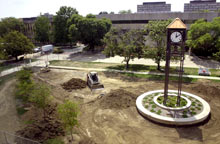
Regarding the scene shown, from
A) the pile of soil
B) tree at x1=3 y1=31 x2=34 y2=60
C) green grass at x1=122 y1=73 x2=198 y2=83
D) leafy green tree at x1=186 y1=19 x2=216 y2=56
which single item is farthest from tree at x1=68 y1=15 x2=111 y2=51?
the pile of soil

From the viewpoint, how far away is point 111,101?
2127cm

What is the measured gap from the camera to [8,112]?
1983cm

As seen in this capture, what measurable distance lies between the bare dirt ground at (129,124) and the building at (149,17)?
3041cm

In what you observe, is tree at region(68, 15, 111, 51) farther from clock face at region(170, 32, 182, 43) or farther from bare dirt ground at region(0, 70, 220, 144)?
clock face at region(170, 32, 182, 43)

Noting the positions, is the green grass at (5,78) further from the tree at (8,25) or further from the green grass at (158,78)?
the tree at (8,25)

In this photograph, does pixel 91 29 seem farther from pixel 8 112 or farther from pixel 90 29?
pixel 8 112

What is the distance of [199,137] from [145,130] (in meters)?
4.37

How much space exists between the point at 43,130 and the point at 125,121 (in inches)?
298

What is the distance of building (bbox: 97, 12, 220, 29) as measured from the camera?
5162 centimetres

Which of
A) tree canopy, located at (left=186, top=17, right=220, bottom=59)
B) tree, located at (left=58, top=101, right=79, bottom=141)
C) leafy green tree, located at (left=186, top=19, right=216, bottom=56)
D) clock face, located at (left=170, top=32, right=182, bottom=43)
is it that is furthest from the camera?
leafy green tree, located at (left=186, top=19, right=216, bottom=56)

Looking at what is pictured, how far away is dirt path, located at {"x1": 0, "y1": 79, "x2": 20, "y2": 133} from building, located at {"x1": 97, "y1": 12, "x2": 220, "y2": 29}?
3328 cm

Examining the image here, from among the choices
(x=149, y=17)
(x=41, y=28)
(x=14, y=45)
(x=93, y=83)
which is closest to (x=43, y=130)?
(x=93, y=83)

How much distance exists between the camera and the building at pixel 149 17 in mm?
51625

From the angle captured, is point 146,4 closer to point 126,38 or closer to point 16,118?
point 126,38
